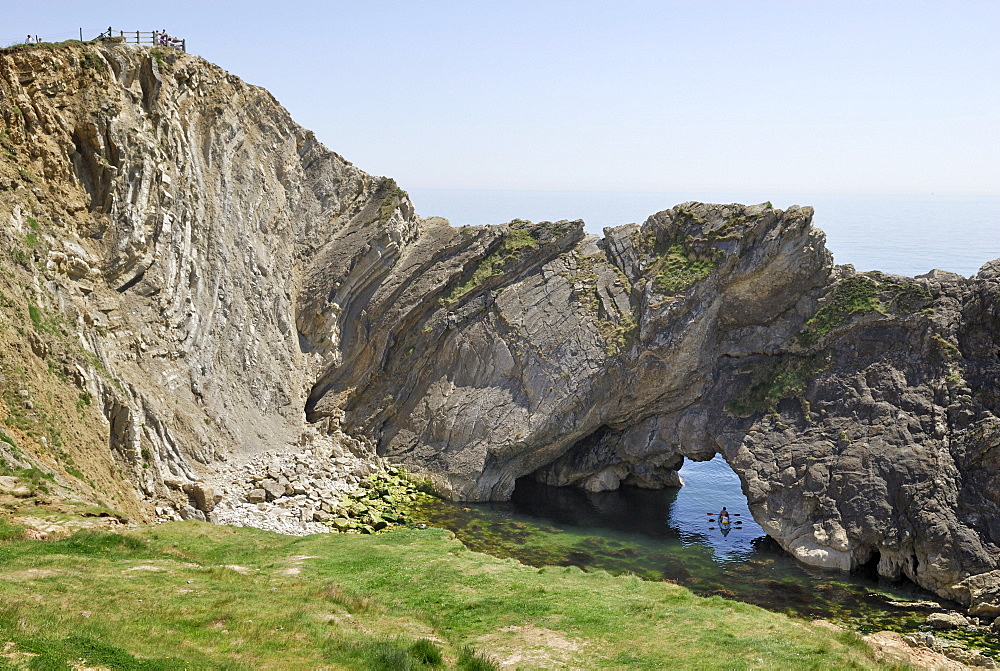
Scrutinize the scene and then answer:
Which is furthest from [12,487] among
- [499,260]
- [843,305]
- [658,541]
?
[843,305]

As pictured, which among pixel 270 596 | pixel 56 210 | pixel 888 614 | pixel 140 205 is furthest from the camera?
pixel 140 205

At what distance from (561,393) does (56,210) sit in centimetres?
3170

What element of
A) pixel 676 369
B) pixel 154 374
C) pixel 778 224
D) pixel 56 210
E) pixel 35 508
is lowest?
pixel 35 508

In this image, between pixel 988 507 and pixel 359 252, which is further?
pixel 359 252

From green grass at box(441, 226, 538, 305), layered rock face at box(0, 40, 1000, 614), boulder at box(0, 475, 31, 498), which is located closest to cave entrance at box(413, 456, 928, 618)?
layered rock face at box(0, 40, 1000, 614)

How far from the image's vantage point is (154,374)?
4388 cm

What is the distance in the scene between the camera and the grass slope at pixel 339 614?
18750mm

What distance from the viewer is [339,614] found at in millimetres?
23859

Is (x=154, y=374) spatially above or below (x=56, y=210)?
below

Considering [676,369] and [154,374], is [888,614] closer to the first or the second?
[676,369]

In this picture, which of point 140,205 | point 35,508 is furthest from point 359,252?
point 35,508

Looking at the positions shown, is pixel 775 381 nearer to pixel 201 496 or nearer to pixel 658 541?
pixel 658 541

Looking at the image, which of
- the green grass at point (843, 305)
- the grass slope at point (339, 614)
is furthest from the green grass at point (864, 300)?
the grass slope at point (339, 614)

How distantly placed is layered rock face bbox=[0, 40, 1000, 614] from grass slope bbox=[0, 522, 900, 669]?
12238 millimetres
